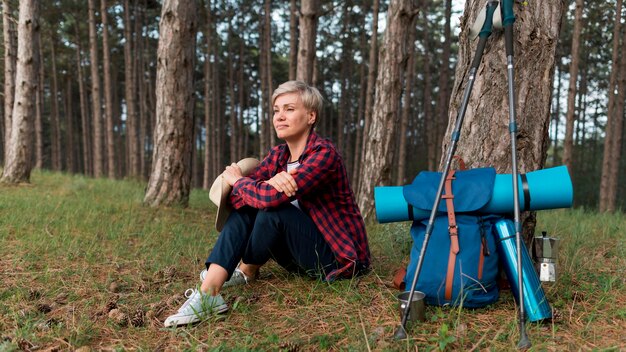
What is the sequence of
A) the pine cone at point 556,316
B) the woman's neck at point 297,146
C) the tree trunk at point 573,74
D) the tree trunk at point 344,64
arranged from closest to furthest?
the pine cone at point 556,316, the woman's neck at point 297,146, the tree trunk at point 573,74, the tree trunk at point 344,64

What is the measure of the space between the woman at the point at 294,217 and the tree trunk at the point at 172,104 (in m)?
3.48

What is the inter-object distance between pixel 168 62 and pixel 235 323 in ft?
15.6

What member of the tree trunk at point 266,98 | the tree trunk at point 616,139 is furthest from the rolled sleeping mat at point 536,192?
the tree trunk at point 266,98

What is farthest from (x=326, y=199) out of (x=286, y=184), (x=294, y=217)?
(x=286, y=184)

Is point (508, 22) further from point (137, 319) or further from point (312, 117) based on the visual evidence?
point (137, 319)

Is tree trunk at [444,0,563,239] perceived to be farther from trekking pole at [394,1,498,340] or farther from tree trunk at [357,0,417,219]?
tree trunk at [357,0,417,219]

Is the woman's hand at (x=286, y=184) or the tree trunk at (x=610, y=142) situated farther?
the tree trunk at (x=610, y=142)

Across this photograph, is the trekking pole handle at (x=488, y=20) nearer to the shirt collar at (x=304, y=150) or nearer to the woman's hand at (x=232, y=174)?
the shirt collar at (x=304, y=150)

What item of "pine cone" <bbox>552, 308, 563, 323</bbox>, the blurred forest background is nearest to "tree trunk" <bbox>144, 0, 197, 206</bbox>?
the blurred forest background

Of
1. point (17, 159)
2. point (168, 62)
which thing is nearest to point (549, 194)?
point (168, 62)

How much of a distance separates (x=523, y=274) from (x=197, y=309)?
5.71 ft

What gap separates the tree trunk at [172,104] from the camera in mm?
6016

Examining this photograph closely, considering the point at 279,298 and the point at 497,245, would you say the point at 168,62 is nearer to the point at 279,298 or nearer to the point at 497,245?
the point at 279,298

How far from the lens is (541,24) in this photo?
8.64ft
